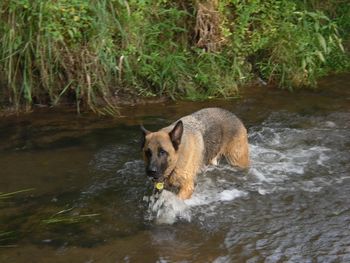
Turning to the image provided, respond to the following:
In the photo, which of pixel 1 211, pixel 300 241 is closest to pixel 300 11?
pixel 300 241

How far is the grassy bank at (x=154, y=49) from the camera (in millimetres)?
8180

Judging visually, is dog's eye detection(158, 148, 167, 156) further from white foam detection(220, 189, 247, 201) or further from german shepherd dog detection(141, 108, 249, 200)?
white foam detection(220, 189, 247, 201)

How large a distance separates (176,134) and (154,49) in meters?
3.80

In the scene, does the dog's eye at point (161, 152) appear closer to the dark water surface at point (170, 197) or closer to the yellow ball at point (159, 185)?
the yellow ball at point (159, 185)

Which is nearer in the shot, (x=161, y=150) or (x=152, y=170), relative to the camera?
(x=152, y=170)

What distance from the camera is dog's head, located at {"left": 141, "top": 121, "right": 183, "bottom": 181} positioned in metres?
5.80

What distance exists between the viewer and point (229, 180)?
6871mm

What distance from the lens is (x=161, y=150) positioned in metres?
5.87

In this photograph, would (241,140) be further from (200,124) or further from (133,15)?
(133,15)

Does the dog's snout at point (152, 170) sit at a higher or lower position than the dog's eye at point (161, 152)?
lower

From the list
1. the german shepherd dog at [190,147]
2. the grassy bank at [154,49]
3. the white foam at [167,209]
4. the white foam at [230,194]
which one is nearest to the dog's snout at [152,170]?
the german shepherd dog at [190,147]

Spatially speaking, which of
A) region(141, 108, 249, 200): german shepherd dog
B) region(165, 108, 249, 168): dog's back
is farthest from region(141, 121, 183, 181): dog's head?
region(165, 108, 249, 168): dog's back

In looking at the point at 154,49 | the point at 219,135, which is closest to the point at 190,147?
the point at 219,135

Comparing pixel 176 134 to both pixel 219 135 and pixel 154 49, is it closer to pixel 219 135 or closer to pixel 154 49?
pixel 219 135
